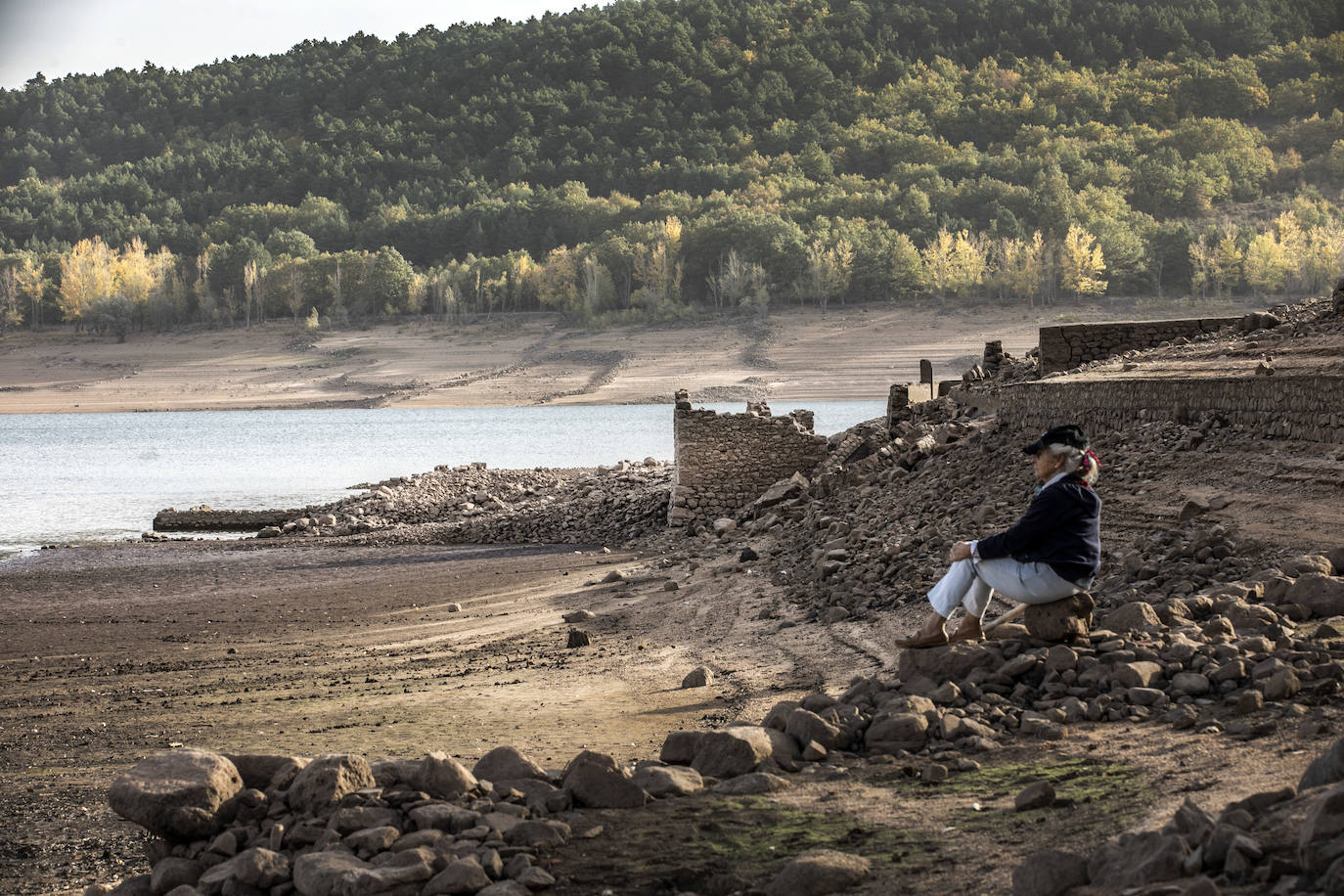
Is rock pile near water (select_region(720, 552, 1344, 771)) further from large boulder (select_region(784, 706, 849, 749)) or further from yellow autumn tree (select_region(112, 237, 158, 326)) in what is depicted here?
yellow autumn tree (select_region(112, 237, 158, 326))

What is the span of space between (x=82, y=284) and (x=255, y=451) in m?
70.9

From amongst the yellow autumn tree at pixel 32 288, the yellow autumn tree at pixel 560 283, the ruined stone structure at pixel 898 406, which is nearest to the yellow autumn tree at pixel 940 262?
the yellow autumn tree at pixel 560 283

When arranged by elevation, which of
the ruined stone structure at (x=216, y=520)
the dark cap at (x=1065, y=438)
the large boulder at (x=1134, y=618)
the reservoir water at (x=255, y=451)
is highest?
the dark cap at (x=1065, y=438)

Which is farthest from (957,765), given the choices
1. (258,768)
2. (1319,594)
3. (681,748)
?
(258,768)

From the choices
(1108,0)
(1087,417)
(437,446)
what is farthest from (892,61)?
(1087,417)

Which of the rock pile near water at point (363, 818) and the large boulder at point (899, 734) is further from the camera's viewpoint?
the large boulder at point (899, 734)

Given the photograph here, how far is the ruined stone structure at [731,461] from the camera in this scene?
22391mm

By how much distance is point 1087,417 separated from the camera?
1591 centimetres

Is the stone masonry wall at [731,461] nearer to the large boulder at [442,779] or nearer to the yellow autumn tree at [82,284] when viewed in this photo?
the large boulder at [442,779]

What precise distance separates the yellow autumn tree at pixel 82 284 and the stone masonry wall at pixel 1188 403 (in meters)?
114

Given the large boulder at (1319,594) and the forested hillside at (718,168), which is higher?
the forested hillside at (718,168)

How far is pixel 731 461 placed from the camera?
73.7 ft

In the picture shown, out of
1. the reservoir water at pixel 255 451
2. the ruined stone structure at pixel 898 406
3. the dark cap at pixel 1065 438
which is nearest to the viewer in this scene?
the dark cap at pixel 1065 438

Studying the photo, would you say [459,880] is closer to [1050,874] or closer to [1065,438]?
[1050,874]
